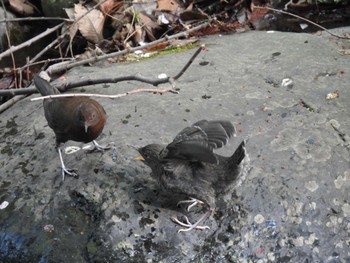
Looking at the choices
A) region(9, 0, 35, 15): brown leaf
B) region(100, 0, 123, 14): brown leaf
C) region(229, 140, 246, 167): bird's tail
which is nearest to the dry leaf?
region(100, 0, 123, 14): brown leaf

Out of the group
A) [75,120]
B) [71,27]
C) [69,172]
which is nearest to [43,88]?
[75,120]

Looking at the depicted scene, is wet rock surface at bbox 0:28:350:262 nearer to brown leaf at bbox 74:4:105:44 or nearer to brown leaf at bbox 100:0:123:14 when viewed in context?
brown leaf at bbox 74:4:105:44

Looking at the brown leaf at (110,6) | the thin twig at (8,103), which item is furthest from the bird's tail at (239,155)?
the brown leaf at (110,6)

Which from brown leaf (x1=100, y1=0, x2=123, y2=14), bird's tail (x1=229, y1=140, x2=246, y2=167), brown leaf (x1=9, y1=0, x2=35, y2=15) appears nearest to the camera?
bird's tail (x1=229, y1=140, x2=246, y2=167)

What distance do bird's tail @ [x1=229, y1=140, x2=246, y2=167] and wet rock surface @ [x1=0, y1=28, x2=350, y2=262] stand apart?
0.28 metres

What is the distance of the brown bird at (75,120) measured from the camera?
3.62 m

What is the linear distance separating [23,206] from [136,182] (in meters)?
0.75

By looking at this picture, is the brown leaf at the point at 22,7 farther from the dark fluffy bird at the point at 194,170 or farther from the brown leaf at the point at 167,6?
the dark fluffy bird at the point at 194,170

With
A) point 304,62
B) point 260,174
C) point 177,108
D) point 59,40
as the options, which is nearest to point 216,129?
point 260,174

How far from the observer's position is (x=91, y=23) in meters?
6.12

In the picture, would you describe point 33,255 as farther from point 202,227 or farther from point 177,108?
point 177,108

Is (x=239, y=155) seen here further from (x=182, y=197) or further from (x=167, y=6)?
(x=167, y=6)

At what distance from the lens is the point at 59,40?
235 inches

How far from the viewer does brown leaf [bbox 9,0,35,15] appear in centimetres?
668
